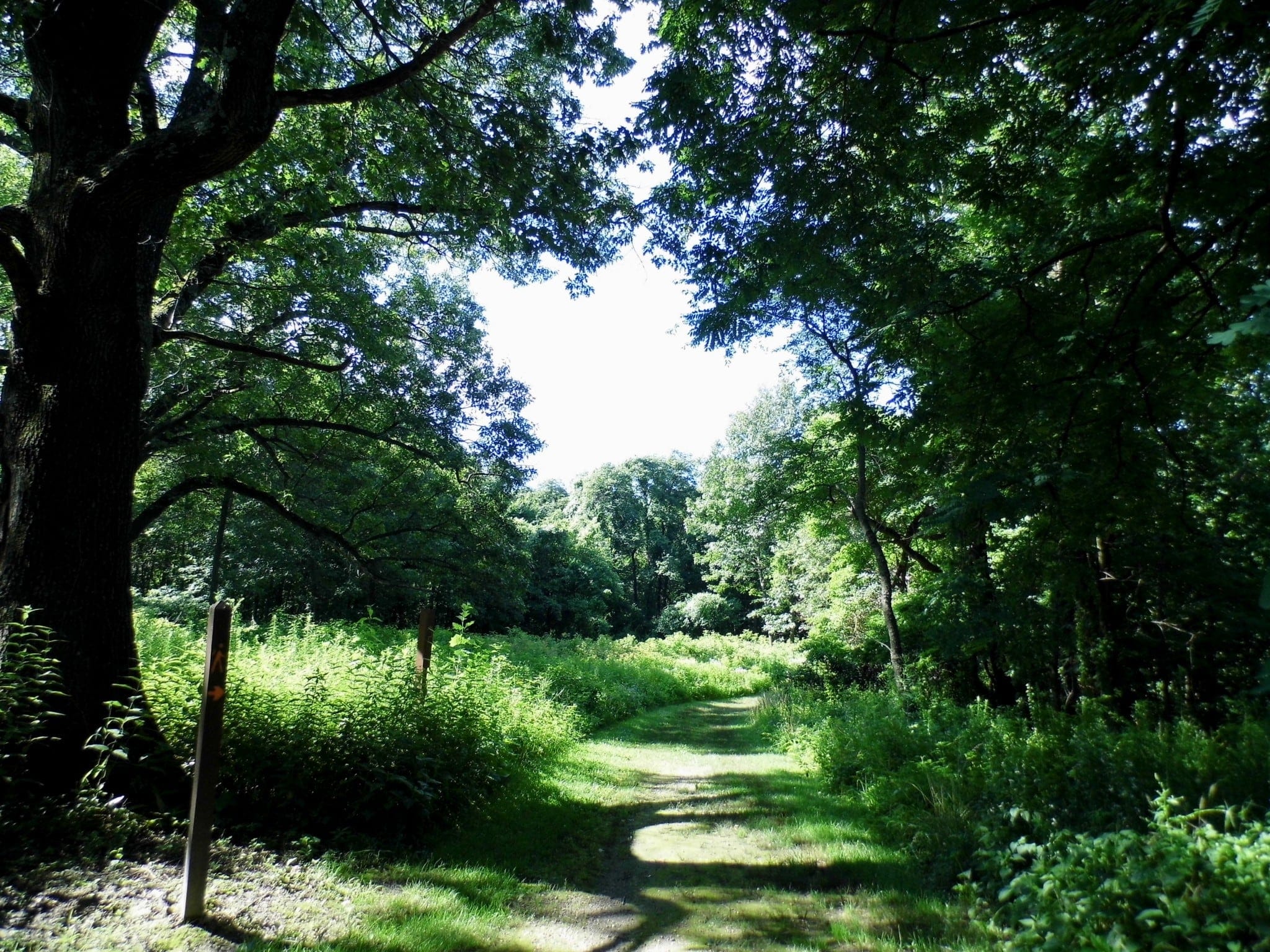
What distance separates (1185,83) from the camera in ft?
12.5

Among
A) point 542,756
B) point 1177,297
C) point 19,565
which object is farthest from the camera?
point 542,756

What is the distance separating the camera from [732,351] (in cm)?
890

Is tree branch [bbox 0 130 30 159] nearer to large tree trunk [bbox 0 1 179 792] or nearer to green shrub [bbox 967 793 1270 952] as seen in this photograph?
large tree trunk [bbox 0 1 179 792]

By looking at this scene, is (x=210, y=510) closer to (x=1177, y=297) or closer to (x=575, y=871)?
(x=575, y=871)

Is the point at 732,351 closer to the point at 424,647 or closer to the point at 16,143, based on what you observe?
the point at 424,647

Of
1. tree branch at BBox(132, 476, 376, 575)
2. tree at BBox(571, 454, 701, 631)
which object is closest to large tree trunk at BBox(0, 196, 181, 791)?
tree branch at BBox(132, 476, 376, 575)

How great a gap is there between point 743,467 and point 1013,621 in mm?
9063

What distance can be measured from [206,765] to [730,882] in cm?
363

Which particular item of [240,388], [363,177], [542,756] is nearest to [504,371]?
[240,388]

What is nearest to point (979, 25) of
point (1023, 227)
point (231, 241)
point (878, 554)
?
point (1023, 227)

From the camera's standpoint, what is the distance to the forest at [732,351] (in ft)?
13.2

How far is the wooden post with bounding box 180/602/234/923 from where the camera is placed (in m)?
3.61

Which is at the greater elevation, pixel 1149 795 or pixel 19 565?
pixel 19 565

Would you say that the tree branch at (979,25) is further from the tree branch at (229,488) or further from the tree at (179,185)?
the tree branch at (229,488)
